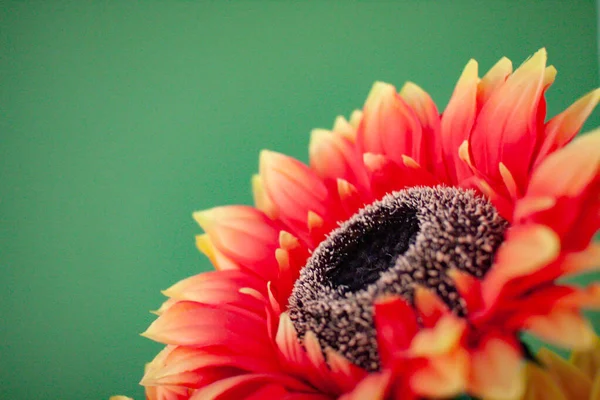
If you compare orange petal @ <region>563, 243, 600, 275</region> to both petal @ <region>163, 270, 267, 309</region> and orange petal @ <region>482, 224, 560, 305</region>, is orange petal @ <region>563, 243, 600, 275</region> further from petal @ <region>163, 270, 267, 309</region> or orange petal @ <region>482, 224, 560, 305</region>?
petal @ <region>163, 270, 267, 309</region>

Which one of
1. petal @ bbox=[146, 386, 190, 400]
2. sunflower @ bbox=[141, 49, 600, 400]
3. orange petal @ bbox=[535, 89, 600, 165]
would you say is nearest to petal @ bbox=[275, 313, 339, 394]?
sunflower @ bbox=[141, 49, 600, 400]

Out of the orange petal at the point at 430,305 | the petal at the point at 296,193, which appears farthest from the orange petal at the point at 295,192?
the orange petal at the point at 430,305

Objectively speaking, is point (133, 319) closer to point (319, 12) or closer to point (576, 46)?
point (319, 12)

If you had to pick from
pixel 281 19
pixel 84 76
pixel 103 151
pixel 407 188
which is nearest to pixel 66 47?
pixel 84 76

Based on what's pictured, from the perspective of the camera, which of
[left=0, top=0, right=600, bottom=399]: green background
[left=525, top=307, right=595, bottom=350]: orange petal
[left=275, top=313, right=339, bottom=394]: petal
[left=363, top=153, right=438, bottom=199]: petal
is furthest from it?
[left=0, top=0, right=600, bottom=399]: green background

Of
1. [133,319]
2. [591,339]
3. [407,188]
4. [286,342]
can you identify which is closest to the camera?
[591,339]

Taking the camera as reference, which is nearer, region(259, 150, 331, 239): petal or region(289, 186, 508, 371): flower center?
region(289, 186, 508, 371): flower center

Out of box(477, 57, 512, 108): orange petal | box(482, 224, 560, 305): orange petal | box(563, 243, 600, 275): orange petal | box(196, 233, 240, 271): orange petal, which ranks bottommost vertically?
box(563, 243, 600, 275): orange petal
